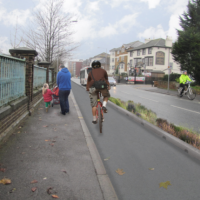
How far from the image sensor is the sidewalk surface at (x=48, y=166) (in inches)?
110

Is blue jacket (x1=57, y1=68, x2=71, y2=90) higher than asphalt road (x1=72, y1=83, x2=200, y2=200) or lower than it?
higher

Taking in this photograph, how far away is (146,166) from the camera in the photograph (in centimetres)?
381

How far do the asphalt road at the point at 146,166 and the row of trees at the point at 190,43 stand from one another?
18.0m

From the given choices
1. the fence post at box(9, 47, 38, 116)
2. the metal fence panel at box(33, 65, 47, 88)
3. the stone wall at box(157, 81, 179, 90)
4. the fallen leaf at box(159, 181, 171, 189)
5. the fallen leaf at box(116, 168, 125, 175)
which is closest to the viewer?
the fallen leaf at box(159, 181, 171, 189)

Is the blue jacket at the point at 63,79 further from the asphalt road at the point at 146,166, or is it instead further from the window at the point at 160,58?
the window at the point at 160,58

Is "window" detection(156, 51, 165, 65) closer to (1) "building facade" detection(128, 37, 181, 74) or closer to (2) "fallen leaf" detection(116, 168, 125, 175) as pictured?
(1) "building facade" detection(128, 37, 181, 74)

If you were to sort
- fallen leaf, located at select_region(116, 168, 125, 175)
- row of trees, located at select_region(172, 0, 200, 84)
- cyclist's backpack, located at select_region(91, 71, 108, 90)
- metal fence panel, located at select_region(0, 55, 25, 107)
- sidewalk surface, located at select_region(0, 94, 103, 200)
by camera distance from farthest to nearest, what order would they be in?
row of trees, located at select_region(172, 0, 200, 84) < cyclist's backpack, located at select_region(91, 71, 108, 90) < metal fence panel, located at select_region(0, 55, 25, 107) < fallen leaf, located at select_region(116, 168, 125, 175) < sidewalk surface, located at select_region(0, 94, 103, 200)

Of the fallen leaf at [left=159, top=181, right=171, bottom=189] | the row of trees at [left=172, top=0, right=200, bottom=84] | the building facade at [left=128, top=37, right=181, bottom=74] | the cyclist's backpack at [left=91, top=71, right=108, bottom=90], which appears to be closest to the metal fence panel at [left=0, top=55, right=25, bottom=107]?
the cyclist's backpack at [left=91, top=71, right=108, bottom=90]

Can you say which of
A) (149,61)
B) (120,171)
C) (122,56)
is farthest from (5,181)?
(122,56)

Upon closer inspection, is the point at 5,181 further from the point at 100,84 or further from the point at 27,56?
the point at 27,56

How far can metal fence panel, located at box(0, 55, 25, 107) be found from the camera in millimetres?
5004

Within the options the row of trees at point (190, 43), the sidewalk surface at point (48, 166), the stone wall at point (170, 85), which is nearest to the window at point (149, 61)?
the stone wall at point (170, 85)

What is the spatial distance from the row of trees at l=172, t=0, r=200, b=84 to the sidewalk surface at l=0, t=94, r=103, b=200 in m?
19.0

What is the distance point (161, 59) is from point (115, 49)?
29706 millimetres
